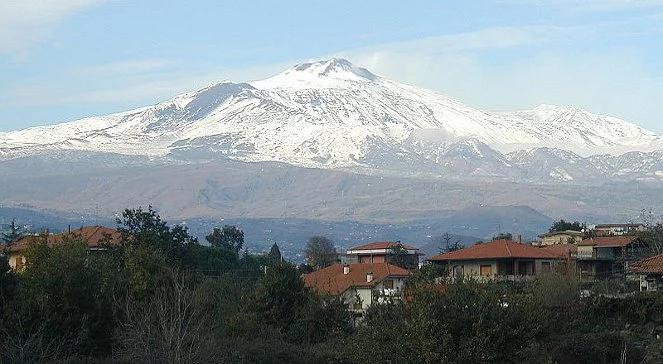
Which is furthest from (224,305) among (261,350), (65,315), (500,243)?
(500,243)

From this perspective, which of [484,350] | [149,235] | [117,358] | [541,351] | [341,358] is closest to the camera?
[484,350]

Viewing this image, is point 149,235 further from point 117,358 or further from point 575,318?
point 117,358

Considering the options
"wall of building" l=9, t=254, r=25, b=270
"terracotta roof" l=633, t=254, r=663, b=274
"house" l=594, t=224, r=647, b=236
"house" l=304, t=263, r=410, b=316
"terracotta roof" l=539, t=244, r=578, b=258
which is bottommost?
"house" l=304, t=263, r=410, b=316

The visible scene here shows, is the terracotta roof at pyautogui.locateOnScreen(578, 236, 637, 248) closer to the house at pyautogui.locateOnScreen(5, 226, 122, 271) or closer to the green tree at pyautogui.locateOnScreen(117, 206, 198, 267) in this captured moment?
the green tree at pyautogui.locateOnScreen(117, 206, 198, 267)

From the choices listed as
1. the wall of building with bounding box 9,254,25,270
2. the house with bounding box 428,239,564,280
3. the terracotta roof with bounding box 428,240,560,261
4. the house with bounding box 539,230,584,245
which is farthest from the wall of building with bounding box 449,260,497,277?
the house with bounding box 539,230,584,245

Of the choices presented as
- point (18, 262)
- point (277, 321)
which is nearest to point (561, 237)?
point (18, 262)

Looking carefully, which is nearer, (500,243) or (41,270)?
(41,270)

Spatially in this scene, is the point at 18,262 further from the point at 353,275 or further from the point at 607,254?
the point at 607,254
